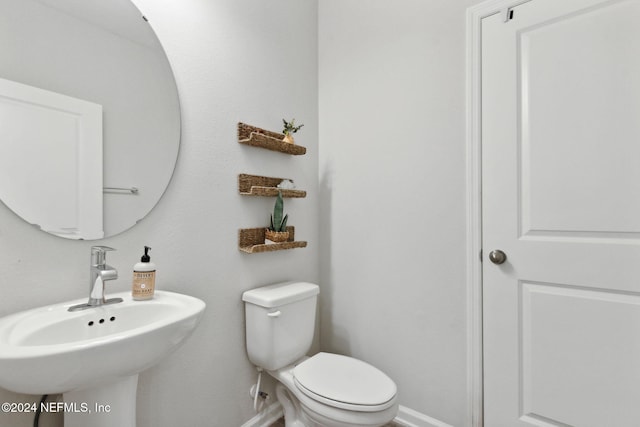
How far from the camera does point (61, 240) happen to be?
37.8 inches

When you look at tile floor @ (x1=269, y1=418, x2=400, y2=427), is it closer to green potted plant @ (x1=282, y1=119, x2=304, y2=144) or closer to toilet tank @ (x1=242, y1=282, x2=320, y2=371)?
toilet tank @ (x1=242, y1=282, x2=320, y2=371)

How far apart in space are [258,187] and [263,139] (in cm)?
23

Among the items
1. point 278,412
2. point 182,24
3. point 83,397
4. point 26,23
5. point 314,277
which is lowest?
point 278,412

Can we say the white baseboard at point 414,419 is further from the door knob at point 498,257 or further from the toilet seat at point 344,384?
the door knob at point 498,257

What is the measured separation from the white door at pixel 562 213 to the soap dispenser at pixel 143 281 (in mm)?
1326

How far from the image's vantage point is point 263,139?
1.46 metres

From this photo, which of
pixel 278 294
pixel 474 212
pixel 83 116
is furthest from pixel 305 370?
pixel 83 116

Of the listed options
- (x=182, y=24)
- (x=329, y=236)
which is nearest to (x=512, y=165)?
(x=329, y=236)

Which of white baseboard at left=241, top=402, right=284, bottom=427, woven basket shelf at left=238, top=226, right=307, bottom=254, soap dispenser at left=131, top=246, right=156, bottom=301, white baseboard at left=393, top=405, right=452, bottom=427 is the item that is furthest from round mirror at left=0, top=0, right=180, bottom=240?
white baseboard at left=393, top=405, right=452, bottom=427

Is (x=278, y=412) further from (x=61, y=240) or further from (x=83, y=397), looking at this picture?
(x=61, y=240)

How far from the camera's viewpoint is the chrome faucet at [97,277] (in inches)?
36.0

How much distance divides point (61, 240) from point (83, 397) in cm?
46

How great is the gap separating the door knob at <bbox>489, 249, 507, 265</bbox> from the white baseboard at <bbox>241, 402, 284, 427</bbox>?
130 centimetres

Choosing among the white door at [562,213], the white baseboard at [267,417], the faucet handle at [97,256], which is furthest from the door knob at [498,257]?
the faucet handle at [97,256]
